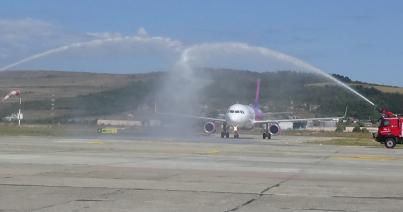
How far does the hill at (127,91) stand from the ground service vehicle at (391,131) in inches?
659

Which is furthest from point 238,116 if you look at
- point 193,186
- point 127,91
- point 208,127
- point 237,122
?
point 193,186

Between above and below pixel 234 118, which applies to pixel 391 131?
below

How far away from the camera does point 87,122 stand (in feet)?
253

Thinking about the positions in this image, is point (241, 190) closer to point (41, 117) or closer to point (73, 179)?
point (73, 179)

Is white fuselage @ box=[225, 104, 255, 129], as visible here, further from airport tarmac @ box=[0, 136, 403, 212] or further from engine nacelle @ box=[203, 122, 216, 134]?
airport tarmac @ box=[0, 136, 403, 212]

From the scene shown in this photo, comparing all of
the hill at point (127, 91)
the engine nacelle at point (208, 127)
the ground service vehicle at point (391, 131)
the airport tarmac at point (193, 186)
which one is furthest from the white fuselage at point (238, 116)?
the airport tarmac at point (193, 186)

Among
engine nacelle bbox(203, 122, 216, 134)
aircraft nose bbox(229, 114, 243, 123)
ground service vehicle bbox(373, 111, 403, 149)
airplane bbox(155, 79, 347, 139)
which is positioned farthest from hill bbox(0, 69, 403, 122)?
ground service vehicle bbox(373, 111, 403, 149)

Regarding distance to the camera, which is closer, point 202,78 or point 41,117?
point 202,78

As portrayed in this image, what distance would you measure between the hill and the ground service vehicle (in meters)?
16.7

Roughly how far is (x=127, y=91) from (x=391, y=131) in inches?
1482

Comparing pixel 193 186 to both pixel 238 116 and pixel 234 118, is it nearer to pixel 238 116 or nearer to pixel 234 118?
pixel 234 118

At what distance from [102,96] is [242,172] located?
2258 inches

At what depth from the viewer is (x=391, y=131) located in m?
49.4

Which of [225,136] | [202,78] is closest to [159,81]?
[202,78]
